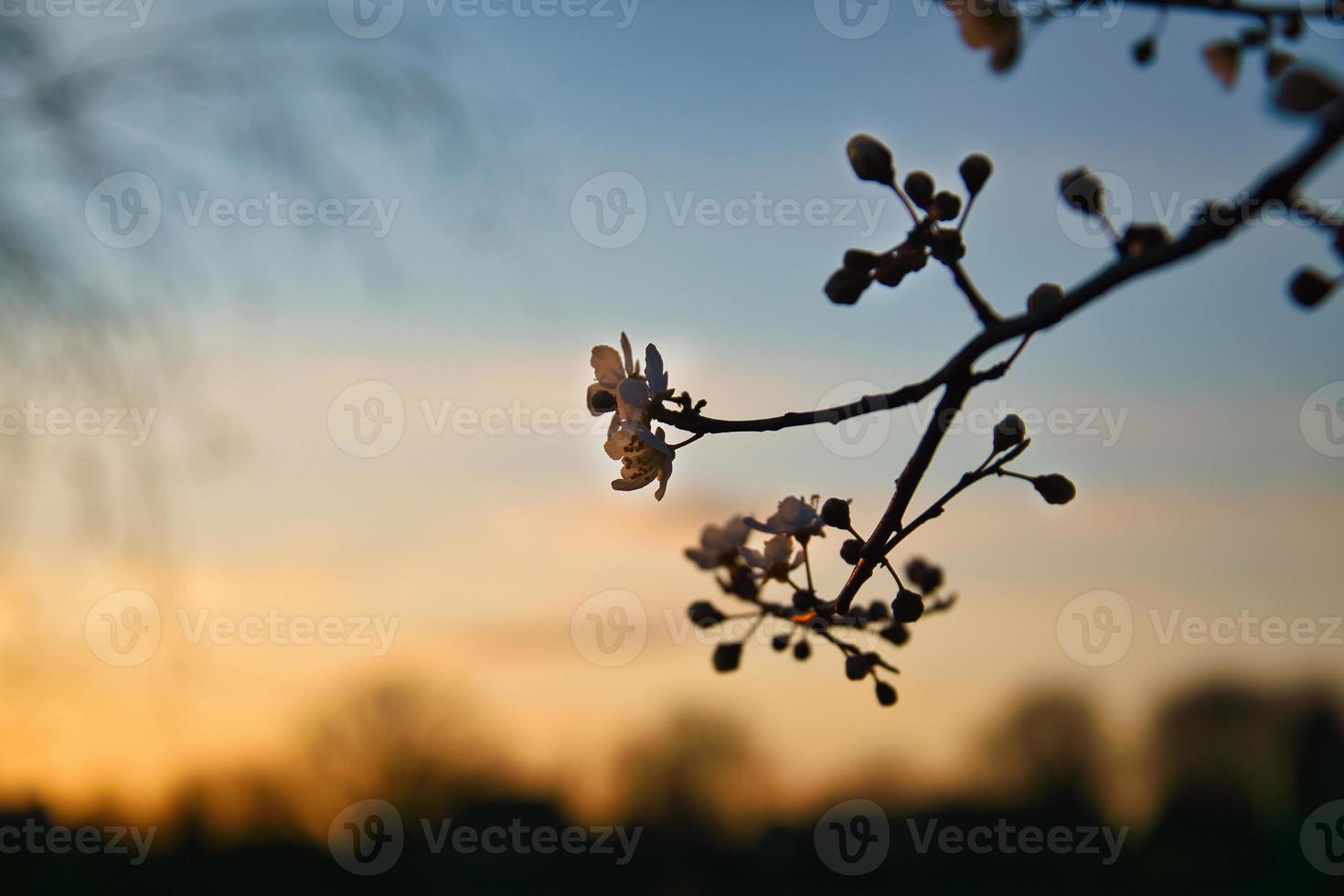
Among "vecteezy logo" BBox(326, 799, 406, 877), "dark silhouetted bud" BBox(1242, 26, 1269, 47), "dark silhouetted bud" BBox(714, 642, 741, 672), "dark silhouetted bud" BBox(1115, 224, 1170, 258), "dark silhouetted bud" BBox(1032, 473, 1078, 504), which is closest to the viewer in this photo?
"dark silhouetted bud" BBox(1115, 224, 1170, 258)

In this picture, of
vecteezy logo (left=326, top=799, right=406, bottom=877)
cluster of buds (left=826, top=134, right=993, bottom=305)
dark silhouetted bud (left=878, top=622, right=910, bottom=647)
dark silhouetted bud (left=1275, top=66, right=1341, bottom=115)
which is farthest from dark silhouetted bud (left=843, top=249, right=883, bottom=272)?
vecteezy logo (left=326, top=799, right=406, bottom=877)

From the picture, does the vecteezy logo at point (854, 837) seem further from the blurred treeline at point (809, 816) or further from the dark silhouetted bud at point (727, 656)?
the dark silhouetted bud at point (727, 656)

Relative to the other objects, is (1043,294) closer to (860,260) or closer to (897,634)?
(860,260)

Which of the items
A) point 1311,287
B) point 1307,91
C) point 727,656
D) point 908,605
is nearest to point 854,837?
point 727,656

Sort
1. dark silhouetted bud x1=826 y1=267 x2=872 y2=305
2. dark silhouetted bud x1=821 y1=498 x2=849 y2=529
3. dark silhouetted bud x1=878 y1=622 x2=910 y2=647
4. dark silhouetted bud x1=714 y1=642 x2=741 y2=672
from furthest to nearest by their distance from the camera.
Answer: dark silhouetted bud x1=714 y1=642 x2=741 y2=672
dark silhouetted bud x1=878 y1=622 x2=910 y2=647
dark silhouetted bud x1=821 y1=498 x2=849 y2=529
dark silhouetted bud x1=826 y1=267 x2=872 y2=305

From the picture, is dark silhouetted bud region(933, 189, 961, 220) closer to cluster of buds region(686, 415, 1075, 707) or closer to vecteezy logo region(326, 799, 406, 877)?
cluster of buds region(686, 415, 1075, 707)

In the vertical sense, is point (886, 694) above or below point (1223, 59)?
below

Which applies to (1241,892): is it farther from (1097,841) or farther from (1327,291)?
(1327,291)
